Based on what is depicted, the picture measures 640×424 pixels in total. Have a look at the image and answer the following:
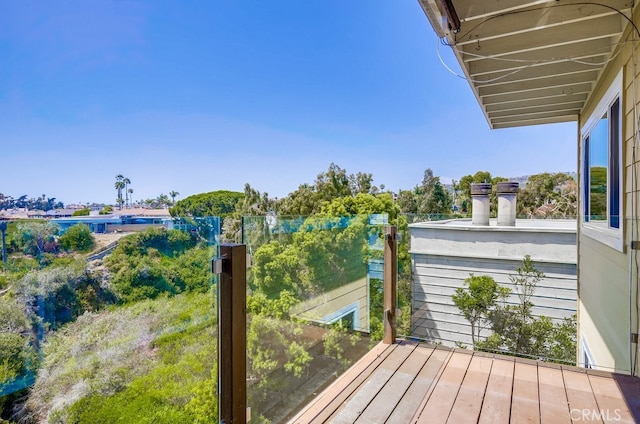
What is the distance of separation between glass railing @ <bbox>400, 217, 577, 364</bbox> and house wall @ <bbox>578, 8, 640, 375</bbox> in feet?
2.77

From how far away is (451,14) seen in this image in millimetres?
2008

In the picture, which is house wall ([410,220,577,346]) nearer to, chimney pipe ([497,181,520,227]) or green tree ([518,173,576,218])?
chimney pipe ([497,181,520,227])

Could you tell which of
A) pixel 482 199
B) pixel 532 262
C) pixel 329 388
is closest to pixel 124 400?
pixel 329 388

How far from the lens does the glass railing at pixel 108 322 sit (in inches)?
59.7

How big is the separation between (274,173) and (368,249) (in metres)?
17.3

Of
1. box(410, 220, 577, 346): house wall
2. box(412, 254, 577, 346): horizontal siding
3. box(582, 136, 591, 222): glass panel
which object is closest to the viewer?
box(582, 136, 591, 222): glass panel

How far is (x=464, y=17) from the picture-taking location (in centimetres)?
229

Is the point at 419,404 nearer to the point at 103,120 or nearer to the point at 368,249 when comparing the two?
the point at 368,249

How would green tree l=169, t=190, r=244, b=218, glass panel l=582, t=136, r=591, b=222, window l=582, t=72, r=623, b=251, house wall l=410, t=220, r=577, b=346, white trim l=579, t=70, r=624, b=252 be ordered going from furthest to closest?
1. green tree l=169, t=190, r=244, b=218
2. house wall l=410, t=220, r=577, b=346
3. glass panel l=582, t=136, r=591, b=222
4. window l=582, t=72, r=623, b=251
5. white trim l=579, t=70, r=624, b=252

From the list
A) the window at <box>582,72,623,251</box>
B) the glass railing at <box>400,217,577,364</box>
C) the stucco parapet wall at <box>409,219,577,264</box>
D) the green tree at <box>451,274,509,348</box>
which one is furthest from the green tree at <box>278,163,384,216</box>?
the window at <box>582,72,623,251</box>

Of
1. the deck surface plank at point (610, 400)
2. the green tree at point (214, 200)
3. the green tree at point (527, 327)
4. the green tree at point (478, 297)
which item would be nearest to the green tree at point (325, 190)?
the green tree at point (214, 200)

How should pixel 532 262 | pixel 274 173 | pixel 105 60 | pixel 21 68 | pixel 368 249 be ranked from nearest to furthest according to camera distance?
1. pixel 368 249
2. pixel 532 262
3. pixel 21 68
4. pixel 105 60
5. pixel 274 173

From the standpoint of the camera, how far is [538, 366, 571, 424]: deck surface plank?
1923mm

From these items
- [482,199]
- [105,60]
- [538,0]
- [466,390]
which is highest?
[105,60]
